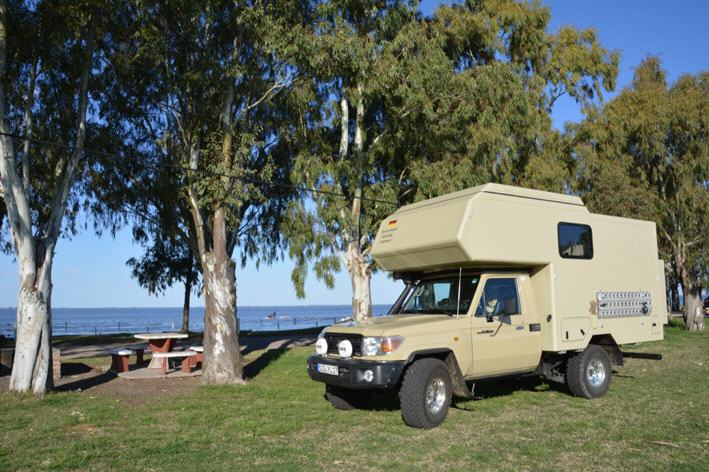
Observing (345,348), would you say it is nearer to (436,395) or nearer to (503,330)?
(436,395)

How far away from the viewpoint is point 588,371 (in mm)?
10500

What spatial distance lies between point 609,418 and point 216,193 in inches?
338

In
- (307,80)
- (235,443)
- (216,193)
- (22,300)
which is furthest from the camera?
(307,80)

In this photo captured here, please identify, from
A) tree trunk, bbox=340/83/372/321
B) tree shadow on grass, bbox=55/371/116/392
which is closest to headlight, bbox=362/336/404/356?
tree shadow on grass, bbox=55/371/116/392

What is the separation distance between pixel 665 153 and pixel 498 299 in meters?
21.3

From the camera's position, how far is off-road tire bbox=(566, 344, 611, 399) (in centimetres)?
1033

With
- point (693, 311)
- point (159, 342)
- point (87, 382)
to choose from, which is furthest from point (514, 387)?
point (693, 311)

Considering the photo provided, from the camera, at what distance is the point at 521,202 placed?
9.57 metres

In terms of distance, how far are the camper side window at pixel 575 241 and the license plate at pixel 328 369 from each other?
418 cm

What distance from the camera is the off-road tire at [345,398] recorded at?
380 inches

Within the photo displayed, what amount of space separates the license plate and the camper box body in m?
2.14

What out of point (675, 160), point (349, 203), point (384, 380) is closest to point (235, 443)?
point (384, 380)

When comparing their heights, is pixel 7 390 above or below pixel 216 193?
below

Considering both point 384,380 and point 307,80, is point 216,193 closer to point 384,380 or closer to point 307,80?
point 307,80
